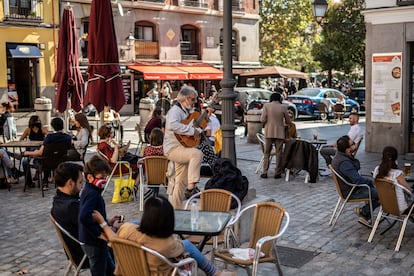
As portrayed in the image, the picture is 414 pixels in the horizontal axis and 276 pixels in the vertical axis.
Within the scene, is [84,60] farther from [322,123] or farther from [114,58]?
[114,58]

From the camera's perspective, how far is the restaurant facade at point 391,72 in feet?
43.3

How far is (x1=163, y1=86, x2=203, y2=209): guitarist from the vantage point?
7.41 meters

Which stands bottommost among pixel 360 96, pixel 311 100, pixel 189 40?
pixel 311 100

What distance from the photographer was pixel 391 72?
13430 mm

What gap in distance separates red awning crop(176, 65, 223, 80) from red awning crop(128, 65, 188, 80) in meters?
0.61

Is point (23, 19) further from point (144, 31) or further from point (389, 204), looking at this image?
point (389, 204)

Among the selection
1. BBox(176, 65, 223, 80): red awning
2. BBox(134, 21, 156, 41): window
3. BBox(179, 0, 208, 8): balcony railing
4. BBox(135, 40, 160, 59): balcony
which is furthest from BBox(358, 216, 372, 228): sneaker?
BBox(179, 0, 208, 8): balcony railing

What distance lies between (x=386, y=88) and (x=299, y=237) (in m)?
7.64

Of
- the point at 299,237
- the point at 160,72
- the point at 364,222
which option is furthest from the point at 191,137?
the point at 160,72

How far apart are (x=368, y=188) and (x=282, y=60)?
41.5 meters

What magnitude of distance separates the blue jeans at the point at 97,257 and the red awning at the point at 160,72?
24577mm

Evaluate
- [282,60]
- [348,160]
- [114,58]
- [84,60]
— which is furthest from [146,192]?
[282,60]

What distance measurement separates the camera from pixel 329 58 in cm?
3803

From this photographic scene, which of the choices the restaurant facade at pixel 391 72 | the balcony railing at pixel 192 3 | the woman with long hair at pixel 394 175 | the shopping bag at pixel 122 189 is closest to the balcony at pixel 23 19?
the balcony railing at pixel 192 3
